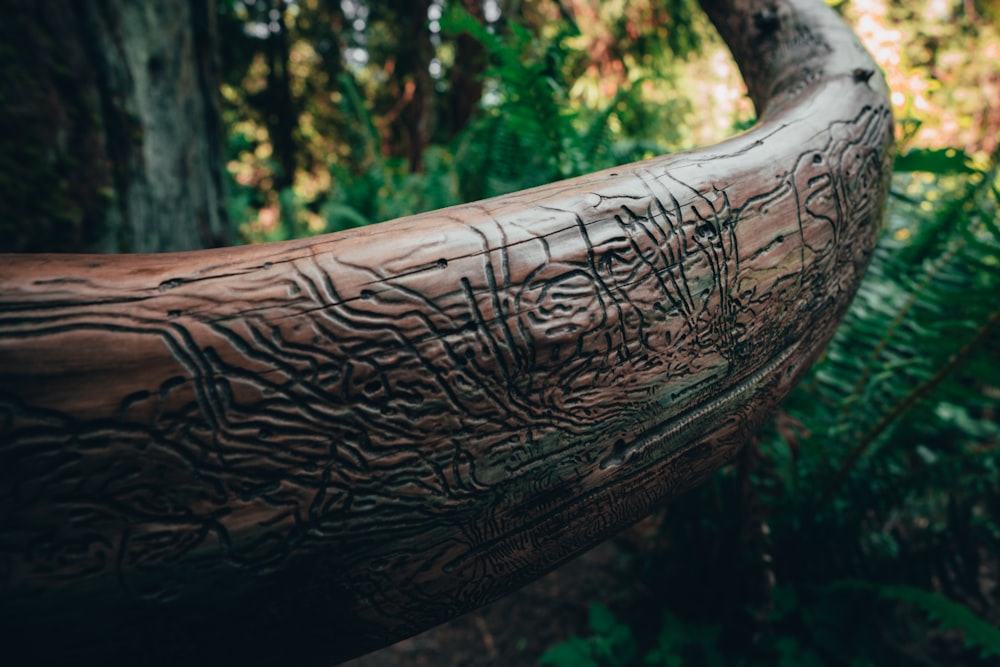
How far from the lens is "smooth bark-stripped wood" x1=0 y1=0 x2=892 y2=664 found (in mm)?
447

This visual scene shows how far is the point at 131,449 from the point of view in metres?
0.45

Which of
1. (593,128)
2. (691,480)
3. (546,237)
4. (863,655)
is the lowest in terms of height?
(863,655)

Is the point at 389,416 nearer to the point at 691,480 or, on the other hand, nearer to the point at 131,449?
the point at 131,449

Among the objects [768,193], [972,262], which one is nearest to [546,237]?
[768,193]

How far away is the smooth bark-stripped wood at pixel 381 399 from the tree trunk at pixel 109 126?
1.27 m

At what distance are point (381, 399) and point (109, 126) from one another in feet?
5.42

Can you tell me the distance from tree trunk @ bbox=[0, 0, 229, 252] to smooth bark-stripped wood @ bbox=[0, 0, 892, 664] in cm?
127

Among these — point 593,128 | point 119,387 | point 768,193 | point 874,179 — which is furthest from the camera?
point 593,128

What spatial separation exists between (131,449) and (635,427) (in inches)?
19.6

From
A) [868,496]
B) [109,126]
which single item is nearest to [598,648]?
[868,496]

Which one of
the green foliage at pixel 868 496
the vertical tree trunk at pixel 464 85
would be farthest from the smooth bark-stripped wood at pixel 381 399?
the vertical tree trunk at pixel 464 85

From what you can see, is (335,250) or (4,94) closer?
(335,250)

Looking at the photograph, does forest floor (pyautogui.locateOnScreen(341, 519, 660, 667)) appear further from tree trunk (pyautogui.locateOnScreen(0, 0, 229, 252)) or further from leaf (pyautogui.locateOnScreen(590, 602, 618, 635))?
tree trunk (pyautogui.locateOnScreen(0, 0, 229, 252))

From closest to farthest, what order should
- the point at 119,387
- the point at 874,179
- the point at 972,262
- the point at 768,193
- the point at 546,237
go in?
the point at 119,387, the point at 546,237, the point at 768,193, the point at 874,179, the point at 972,262
